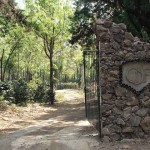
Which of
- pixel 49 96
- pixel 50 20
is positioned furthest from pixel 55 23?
pixel 49 96

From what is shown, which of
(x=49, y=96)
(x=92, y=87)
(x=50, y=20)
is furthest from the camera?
(x=49, y=96)

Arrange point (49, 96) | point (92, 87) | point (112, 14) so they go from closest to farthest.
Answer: point (92, 87) → point (112, 14) → point (49, 96)

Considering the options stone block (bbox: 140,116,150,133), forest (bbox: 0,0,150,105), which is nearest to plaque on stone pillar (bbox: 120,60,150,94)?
stone block (bbox: 140,116,150,133)

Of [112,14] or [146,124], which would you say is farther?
[112,14]

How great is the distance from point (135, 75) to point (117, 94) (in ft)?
2.29

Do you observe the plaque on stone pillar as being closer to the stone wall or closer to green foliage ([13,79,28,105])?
the stone wall

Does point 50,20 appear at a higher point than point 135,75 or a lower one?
higher

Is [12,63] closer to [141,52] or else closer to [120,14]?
→ [120,14]

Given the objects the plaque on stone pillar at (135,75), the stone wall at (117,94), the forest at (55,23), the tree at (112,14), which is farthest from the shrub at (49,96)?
the plaque on stone pillar at (135,75)

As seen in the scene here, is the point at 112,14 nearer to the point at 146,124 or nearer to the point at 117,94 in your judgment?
the point at 117,94

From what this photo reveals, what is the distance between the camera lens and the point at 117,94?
9953mm

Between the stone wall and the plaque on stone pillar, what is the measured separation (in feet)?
0.36

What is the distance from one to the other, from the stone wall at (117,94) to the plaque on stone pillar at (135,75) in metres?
0.11

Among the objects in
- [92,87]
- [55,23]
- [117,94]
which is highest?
[55,23]
